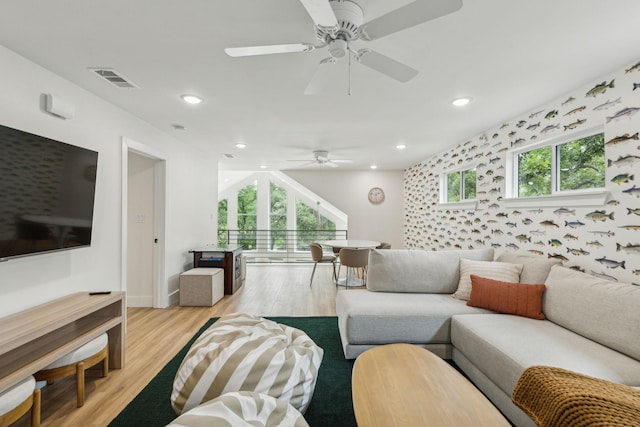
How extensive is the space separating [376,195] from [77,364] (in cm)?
634

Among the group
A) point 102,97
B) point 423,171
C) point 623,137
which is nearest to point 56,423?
point 102,97

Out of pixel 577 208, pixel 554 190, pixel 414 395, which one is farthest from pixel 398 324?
pixel 554 190

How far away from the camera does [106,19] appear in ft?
5.10

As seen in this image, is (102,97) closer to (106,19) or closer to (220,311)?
(106,19)

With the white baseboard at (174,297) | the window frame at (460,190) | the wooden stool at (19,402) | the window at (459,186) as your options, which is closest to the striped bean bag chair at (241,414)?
the wooden stool at (19,402)

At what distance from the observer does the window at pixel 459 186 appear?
4.39 meters

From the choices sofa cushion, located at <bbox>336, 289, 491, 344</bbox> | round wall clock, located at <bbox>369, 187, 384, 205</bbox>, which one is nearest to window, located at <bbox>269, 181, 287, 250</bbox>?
round wall clock, located at <bbox>369, 187, 384, 205</bbox>

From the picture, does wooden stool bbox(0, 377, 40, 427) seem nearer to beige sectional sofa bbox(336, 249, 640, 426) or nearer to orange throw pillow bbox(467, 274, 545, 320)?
beige sectional sofa bbox(336, 249, 640, 426)

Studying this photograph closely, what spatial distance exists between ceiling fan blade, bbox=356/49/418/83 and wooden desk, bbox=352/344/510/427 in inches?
65.3

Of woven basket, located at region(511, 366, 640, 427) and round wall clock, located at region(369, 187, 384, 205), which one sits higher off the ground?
round wall clock, located at region(369, 187, 384, 205)

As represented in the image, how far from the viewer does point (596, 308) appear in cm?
190

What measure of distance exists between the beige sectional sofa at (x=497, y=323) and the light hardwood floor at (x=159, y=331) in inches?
40.1

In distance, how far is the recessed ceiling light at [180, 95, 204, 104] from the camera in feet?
8.54

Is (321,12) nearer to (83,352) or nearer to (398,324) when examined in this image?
(398,324)
